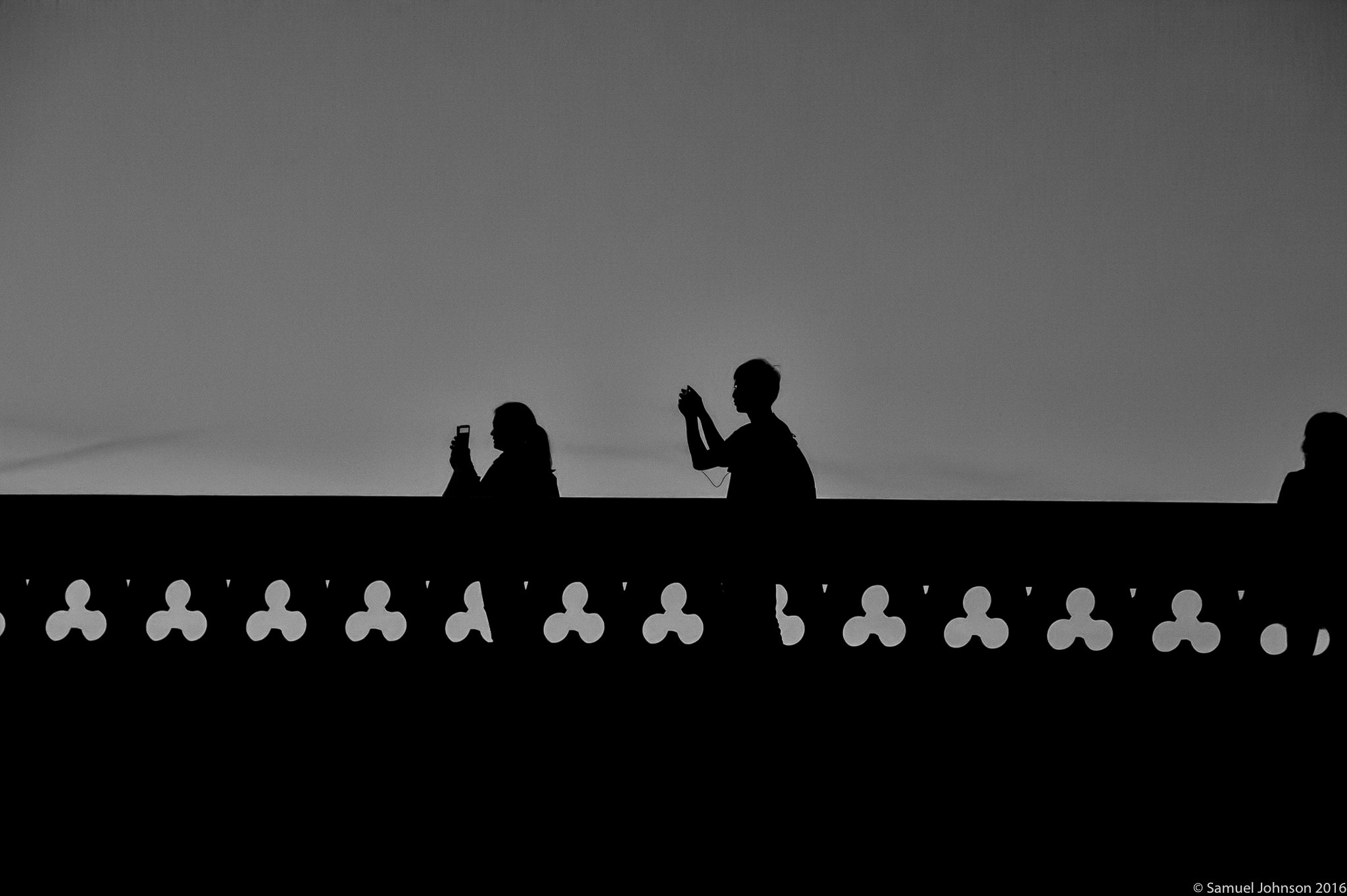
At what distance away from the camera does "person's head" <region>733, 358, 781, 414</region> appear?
15.2 ft

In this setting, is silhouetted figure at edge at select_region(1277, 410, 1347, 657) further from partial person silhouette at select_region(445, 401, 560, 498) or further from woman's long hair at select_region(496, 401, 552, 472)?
woman's long hair at select_region(496, 401, 552, 472)

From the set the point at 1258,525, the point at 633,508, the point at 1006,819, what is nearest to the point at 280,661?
the point at 633,508

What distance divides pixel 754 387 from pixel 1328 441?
7.22ft

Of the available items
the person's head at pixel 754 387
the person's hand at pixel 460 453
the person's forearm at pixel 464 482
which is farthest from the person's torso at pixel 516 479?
the person's head at pixel 754 387

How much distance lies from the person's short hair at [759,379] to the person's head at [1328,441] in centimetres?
208

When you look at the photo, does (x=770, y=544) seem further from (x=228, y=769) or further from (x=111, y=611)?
(x=111, y=611)

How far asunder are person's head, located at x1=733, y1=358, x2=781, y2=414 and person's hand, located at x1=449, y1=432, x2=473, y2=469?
1.76m

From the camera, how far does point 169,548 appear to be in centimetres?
378

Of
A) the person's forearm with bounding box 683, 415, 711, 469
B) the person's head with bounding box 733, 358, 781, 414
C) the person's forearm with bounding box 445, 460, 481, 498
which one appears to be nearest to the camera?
the person's head with bounding box 733, 358, 781, 414

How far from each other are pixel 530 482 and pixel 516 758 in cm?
150

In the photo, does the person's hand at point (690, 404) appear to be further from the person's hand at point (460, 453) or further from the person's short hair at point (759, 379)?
the person's hand at point (460, 453)

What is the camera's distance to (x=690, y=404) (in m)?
5.07

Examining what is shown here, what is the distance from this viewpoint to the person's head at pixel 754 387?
183 inches

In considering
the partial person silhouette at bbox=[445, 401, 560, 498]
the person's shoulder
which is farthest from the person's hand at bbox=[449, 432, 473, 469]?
the person's shoulder
